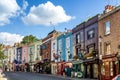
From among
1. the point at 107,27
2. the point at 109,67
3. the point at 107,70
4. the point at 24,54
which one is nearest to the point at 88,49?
the point at 107,27

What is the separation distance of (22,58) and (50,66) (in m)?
38.1

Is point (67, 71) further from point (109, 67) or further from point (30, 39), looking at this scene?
point (30, 39)

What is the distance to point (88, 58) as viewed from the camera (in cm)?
5600

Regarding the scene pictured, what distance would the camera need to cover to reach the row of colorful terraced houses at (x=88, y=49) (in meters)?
47.0

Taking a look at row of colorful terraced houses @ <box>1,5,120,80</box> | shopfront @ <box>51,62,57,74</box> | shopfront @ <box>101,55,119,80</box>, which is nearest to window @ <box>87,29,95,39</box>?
row of colorful terraced houses @ <box>1,5,120,80</box>

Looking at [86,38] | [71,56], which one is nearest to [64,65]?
[71,56]

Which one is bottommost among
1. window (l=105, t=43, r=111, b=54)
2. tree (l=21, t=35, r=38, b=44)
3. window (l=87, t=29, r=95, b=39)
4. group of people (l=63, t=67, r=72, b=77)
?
group of people (l=63, t=67, r=72, b=77)

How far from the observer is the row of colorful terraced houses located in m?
47.0

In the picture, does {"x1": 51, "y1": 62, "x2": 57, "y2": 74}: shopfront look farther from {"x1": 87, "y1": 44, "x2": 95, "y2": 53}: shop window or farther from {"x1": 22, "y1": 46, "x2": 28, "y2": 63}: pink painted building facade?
{"x1": 22, "y1": 46, "x2": 28, "y2": 63}: pink painted building facade

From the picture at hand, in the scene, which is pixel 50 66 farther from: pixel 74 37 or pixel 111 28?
pixel 111 28

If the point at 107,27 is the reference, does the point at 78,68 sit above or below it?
below

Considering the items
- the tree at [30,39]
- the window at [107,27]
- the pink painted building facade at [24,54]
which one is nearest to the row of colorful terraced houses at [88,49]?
the window at [107,27]

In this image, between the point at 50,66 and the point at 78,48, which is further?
the point at 50,66

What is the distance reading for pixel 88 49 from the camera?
57625mm
